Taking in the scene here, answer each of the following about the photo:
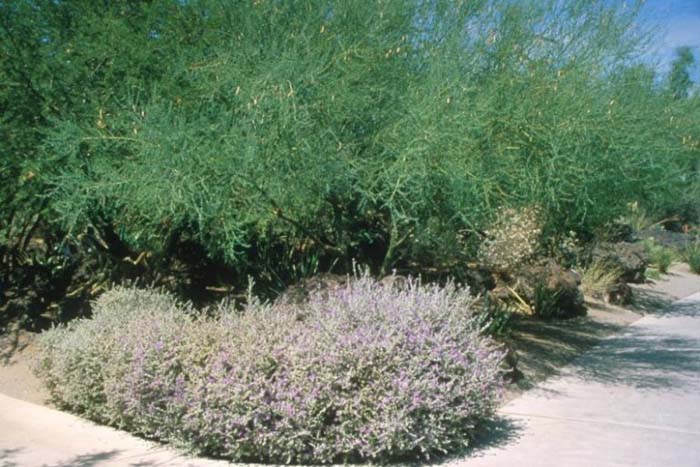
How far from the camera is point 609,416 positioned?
7.93 m

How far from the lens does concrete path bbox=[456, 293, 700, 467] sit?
21.9 ft

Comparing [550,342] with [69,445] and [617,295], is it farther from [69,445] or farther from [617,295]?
[69,445]

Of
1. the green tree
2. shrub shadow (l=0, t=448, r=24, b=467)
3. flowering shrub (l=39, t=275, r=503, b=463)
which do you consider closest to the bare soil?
shrub shadow (l=0, t=448, r=24, b=467)

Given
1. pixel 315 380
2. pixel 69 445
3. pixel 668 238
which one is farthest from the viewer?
pixel 668 238

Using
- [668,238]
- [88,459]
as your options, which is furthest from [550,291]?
[668,238]

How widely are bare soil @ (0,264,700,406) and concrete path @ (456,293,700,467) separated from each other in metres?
0.26

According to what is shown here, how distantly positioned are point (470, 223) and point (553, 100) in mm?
1405

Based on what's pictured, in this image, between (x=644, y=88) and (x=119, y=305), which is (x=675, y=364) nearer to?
(x=644, y=88)

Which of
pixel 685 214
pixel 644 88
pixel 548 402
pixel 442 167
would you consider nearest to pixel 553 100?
pixel 442 167

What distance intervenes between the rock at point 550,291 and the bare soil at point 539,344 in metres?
0.24

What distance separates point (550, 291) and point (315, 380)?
27.4 ft

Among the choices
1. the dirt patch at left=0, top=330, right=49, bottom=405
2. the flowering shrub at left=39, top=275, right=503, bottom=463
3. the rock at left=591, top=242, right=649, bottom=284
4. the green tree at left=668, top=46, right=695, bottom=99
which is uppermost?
the green tree at left=668, top=46, right=695, bottom=99

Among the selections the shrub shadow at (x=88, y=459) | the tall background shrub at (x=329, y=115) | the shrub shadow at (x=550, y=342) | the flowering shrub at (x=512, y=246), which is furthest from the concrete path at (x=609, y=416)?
the flowering shrub at (x=512, y=246)

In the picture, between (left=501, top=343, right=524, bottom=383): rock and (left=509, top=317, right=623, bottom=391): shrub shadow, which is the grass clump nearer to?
(left=509, top=317, right=623, bottom=391): shrub shadow
